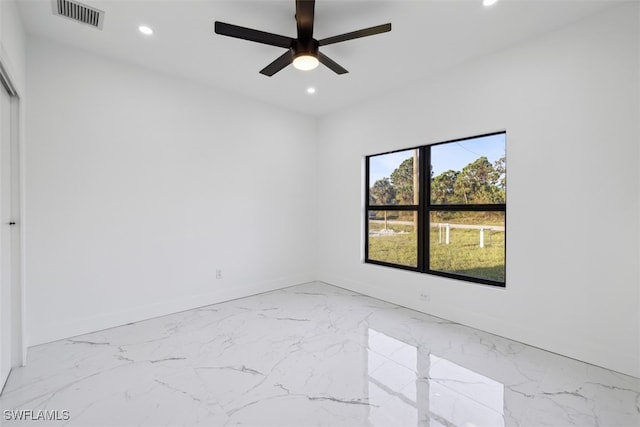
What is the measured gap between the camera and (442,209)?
3.36m

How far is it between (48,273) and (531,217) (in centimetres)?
443

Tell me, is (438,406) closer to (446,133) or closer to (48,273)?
(446,133)

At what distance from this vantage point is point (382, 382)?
204 centimetres

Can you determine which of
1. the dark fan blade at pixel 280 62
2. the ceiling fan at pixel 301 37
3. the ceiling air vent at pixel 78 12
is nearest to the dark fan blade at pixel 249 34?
the ceiling fan at pixel 301 37

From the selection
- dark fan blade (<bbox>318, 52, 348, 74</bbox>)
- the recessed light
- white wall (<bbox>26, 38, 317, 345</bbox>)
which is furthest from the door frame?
dark fan blade (<bbox>318, 52, 348, 74</bbox>)

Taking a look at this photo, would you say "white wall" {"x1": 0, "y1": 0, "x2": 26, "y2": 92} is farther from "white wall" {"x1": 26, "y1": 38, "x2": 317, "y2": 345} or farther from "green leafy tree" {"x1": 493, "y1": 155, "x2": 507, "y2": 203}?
"green leafy tree" {"x1": 493, "y1": 155, "x2": 507, "y2": 203}

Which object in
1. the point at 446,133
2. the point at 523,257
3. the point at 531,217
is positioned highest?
the point at 446,133

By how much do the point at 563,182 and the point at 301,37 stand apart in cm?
247

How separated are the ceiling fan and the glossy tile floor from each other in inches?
95.8

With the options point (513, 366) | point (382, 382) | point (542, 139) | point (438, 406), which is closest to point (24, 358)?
point (382, 382)

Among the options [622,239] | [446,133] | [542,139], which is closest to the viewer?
[622,239]

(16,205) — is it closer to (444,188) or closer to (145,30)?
(145,30)

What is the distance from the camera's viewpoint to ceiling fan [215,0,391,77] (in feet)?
6.49

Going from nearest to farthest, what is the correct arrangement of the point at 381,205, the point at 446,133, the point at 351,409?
1. the point at 351,409
2. the point at 446,133
3. the point at 381,205
